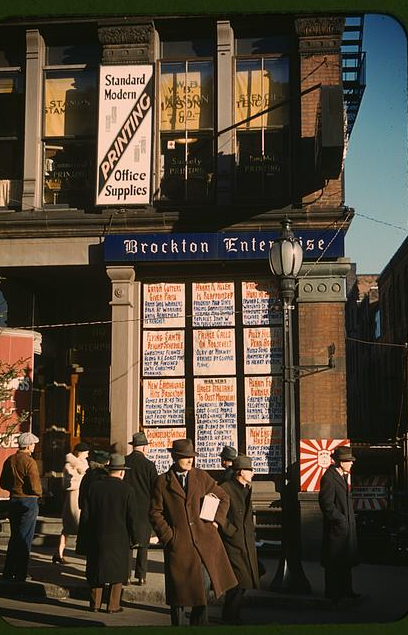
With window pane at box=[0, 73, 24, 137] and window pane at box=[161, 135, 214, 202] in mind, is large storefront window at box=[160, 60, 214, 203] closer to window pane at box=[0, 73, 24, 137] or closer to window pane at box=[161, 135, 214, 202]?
window pane at box=[161, 135, 214, 202]

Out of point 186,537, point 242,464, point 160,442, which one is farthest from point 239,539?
point 160,442

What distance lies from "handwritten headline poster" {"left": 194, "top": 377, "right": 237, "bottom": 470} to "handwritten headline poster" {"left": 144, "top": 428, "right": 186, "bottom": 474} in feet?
1.45

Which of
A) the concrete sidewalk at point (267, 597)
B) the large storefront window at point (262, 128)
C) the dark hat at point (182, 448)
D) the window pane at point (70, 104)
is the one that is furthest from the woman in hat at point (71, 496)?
the window pane at point (70, 104)

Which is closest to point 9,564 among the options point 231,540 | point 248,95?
point 231,540

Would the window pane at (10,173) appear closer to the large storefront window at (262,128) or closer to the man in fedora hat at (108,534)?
the large storefront window at (262,128)

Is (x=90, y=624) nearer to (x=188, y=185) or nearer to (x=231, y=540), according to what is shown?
(x=231, y=540)

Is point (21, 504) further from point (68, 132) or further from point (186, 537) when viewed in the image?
point (68, 132)

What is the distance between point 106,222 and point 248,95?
12.5 feet

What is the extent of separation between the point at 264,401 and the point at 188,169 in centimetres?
476

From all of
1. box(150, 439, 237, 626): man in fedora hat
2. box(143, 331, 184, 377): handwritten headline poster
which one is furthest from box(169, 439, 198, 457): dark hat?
box(143, 331, 184, 377): handwritten headline poster

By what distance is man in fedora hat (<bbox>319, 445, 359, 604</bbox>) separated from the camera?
10812 millimetres

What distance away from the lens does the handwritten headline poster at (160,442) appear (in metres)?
17.3

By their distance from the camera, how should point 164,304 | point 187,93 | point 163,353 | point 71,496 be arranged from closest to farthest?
point 71,496
point 163,353
point 164,304
point 187,93

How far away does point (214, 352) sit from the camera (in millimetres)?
17391
